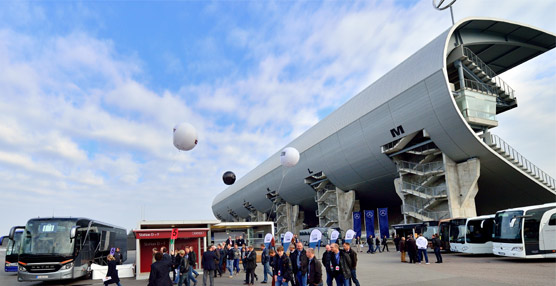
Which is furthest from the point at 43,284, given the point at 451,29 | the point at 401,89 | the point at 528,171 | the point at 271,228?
the point at 528,171

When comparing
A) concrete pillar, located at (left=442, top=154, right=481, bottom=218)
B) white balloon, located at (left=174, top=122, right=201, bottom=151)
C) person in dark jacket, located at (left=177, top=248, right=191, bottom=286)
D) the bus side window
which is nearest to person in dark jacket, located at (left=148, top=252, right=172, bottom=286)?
person in dark jacket, located at (left=177, top=248, right=191, bottom=286)

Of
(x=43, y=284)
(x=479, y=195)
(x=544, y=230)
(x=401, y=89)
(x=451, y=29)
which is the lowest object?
(x=43, y=284)

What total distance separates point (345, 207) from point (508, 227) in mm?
28953

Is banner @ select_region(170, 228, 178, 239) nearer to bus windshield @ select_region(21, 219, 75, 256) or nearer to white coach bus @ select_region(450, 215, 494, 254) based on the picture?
bus windshield @ select_region(21, 219, 75, 256)

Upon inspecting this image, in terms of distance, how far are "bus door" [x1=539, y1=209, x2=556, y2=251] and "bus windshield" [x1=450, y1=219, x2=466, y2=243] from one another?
6493 mm

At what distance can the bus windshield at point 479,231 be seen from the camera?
843 inches

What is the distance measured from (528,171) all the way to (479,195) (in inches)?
237

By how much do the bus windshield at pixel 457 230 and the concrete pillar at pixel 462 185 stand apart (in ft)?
17.3

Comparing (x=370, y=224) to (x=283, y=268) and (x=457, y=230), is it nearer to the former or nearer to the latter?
(x=457, y=230)

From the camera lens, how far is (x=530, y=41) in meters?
33.4

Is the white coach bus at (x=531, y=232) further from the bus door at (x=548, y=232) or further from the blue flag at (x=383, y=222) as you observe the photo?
the blue flag at (x=383, y=222)

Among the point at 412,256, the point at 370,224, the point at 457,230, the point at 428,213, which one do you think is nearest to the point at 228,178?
the point at 370,224

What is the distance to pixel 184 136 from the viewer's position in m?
18.4

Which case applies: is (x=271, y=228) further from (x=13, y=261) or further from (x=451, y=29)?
(x=451, y=29)
